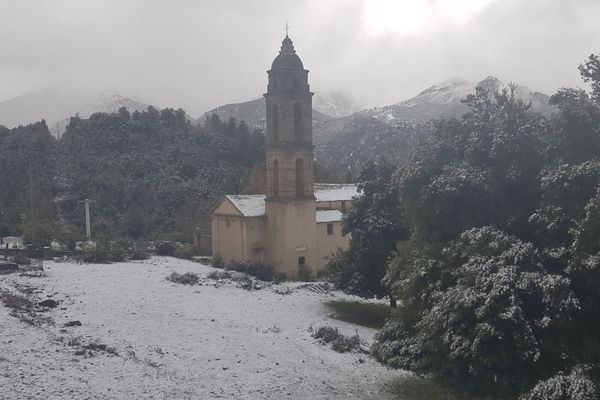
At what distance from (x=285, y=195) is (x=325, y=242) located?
448 centimetres

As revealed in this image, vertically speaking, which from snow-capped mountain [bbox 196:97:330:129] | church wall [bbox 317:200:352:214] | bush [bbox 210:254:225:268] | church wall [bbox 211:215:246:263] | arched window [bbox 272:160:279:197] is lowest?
bush [bbox 210:254:225:268]

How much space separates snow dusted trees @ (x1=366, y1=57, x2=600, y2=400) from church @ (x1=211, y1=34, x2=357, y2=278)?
608 inches

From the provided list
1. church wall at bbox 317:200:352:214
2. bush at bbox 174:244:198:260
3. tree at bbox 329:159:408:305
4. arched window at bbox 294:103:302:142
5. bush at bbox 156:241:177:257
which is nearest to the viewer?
tree at bbox 329:159:408:305

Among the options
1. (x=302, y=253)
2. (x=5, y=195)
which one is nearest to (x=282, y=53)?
(x=302, y=253)

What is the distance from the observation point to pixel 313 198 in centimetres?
3572

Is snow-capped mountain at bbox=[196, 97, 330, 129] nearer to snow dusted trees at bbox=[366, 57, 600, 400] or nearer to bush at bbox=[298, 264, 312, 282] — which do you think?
bush at bbox=[298, 264, 312, 282]

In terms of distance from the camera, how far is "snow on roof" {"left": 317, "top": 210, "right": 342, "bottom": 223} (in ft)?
122

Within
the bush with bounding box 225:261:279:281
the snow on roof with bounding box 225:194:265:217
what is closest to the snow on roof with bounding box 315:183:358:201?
the snow on roof with bounding box 225:194:265:217

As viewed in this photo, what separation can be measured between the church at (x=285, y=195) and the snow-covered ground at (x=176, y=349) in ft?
24.6

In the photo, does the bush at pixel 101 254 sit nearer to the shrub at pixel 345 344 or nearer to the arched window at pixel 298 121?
the arched window at pixel 298 121

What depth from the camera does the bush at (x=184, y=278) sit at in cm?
2972

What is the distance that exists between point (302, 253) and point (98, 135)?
1867 inches

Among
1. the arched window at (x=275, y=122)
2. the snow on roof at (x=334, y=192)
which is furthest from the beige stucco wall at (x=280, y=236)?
the snow on roof at (x=334, y=192)

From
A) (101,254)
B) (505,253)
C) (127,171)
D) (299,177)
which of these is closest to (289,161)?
(299,177)
